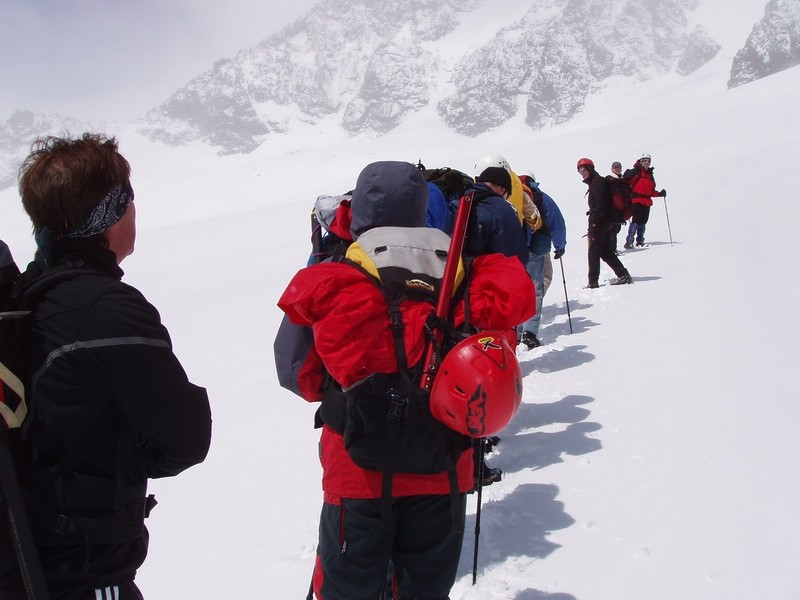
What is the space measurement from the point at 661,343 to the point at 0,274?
18.5 feet

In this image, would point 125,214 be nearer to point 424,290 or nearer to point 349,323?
point 349,323

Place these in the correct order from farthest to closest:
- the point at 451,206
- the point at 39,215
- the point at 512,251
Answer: the point at 451,206 → the point at 512,251 → the point at 39,215

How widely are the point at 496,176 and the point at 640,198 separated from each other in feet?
29.5

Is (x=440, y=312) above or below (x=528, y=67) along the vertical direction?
below

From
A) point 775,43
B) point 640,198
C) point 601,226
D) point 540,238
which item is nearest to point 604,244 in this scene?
point 601,226

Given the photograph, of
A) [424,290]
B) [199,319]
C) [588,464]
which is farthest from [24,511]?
[199,319]

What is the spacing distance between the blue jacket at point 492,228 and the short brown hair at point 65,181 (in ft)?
6.31

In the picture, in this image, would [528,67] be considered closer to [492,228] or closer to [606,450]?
[606,450]

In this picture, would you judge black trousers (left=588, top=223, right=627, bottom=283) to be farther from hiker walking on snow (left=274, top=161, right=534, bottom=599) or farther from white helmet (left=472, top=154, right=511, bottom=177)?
hiker walking on snow (left=274, top=161, right=534, bottom=599)

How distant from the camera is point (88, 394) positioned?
1.51 m

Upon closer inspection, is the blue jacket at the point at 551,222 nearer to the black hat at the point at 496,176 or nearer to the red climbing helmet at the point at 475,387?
the black hat at the point at 496,176

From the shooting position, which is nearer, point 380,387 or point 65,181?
point 65,181

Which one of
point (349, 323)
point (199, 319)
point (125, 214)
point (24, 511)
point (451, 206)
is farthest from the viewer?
point (199, 319)

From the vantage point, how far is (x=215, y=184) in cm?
5141
